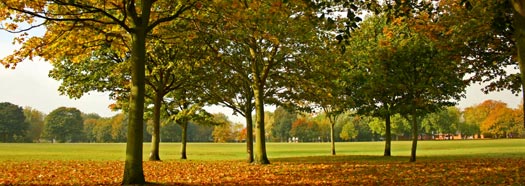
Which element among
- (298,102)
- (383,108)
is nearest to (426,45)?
(383,108)

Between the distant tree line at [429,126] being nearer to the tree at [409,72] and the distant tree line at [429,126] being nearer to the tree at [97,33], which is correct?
the tree at [409,72]

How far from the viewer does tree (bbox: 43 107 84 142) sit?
→ 14750 centimetres

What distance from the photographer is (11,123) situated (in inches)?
5310

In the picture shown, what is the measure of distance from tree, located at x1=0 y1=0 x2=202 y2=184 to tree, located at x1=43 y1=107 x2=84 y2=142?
479 ft

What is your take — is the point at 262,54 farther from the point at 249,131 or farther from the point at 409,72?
the point at 409,72

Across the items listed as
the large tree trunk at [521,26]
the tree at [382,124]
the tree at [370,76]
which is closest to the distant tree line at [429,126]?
the tree at [382,124]

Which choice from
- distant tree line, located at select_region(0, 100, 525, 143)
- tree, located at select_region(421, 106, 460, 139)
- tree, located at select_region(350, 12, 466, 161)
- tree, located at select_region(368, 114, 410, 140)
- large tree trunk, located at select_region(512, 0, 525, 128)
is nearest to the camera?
large tree trunk, located at select_region(512, 0, 525, 128)

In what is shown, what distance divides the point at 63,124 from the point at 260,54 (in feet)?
466

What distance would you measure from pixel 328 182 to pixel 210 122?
25135 millimetres

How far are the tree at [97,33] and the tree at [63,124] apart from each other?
146m

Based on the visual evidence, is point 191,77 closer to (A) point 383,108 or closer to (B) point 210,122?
(B) point 210,122

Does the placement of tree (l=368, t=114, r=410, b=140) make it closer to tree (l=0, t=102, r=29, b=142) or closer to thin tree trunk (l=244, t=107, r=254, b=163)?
thin tree trunk (l=244, t=107, r=254, b=163)

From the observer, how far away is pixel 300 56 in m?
26.6

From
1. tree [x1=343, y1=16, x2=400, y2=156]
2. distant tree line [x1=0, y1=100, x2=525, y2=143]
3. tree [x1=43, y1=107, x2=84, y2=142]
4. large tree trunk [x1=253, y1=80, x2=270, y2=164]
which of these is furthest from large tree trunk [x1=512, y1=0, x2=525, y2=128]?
tree [x1=43, y1=107, x2=84, y2=142]
